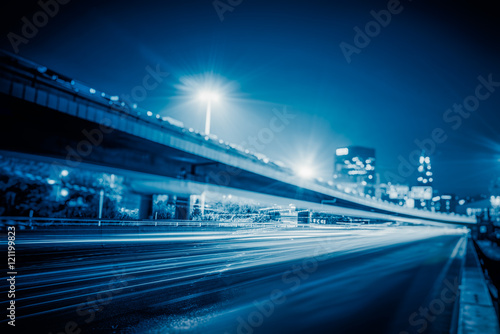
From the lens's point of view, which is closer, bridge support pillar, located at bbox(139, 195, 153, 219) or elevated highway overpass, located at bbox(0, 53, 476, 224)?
elevated highway overpass, located at bbox(0, 53, 476, 224)

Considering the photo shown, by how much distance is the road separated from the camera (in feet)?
14.2

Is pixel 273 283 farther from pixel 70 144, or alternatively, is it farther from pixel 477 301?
pixel 70 144

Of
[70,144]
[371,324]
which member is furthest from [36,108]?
[371,324]

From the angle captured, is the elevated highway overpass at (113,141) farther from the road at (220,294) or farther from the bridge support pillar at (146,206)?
the road at (220,294)

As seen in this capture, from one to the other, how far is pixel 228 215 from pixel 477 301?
16.0m

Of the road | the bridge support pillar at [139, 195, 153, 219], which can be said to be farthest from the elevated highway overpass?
the road

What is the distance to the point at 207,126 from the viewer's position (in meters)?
28.5

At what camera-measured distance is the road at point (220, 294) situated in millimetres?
4340

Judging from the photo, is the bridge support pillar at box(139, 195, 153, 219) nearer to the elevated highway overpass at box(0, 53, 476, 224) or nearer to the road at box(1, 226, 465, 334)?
the elevated highway overpass at box(0, 53, 476, 224)

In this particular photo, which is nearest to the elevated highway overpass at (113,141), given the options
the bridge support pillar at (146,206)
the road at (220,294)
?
the bridge support pillar at (146,206)

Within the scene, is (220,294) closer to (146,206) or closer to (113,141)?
(113,141)

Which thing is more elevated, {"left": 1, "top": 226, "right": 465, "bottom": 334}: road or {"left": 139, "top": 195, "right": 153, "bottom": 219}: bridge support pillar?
{"left": 139, "top": 195, "right": 153, "bottom": 219}: bridge support pillar

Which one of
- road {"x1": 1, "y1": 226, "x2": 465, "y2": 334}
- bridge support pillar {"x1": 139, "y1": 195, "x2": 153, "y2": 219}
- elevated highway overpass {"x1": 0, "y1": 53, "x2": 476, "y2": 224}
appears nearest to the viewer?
road {"x1": 1, "y1": 226, "x2": 465, "y2": 334}

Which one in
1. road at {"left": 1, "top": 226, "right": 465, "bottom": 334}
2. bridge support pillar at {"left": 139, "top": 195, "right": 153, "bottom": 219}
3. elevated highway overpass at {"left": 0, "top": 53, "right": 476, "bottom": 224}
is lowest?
road at {"left": 1, "top": 226, "right": 465, "bottom": 334}
